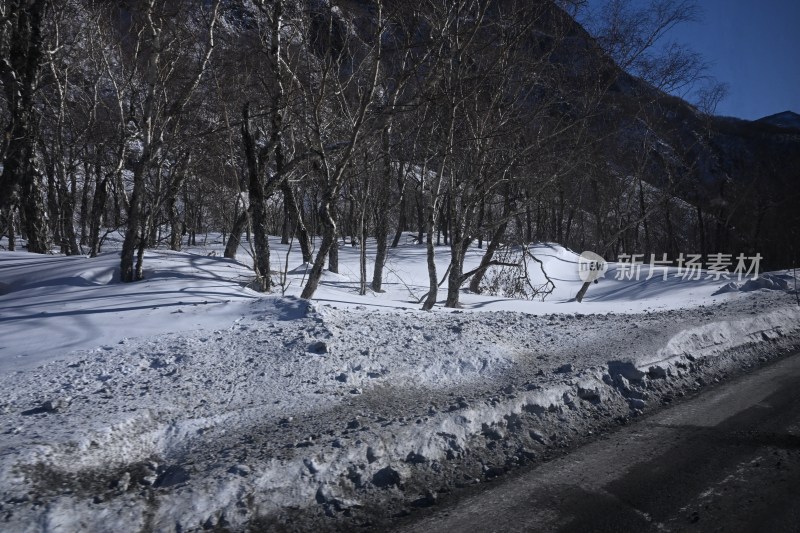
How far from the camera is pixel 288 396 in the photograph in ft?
14.1

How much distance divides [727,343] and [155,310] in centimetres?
736

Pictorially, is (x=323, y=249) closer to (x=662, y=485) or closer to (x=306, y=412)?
(x=306, y=412)

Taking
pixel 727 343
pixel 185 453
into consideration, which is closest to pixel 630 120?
pixel 727 343

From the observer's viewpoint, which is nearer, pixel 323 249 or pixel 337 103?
pixel 323 249

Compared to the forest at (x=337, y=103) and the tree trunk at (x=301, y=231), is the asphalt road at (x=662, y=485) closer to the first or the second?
the forest at (x=337, y=103)

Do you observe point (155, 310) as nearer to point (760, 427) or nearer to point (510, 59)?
point (760, 427)
